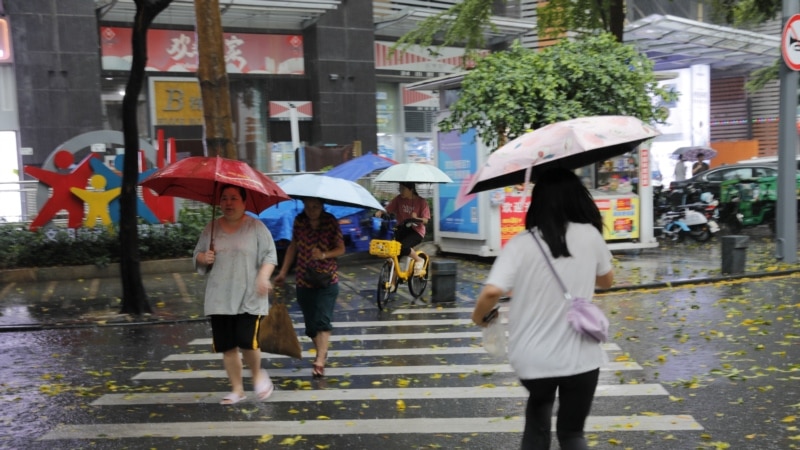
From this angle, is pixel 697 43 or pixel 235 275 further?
pixel 697 43

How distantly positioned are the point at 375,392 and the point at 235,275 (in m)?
1.54

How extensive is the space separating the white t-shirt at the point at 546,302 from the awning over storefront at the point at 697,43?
21999 millimetres

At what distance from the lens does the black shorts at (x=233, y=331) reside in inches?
240

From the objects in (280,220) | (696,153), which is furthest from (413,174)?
(696,153)

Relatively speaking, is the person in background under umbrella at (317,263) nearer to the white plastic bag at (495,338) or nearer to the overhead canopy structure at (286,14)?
the white plastic bag at (495,338)

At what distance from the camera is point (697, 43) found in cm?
2738

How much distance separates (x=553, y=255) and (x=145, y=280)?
10.7 metres

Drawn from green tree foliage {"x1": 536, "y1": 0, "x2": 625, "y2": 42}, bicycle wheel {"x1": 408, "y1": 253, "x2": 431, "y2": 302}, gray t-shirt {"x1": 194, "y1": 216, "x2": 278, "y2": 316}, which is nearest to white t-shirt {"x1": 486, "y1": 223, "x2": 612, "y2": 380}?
gray t-shirt {"x1": 194, "y1": 216, "x2": 278, "y2": 316}

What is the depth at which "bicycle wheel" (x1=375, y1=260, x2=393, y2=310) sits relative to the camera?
10.6 m

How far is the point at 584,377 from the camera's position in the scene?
11.6 feet

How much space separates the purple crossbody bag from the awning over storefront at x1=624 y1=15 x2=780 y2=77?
72.5ft

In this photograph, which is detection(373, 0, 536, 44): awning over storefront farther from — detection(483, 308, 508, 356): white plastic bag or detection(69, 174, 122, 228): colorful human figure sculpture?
detection(483, 308, 508, 356): white plastic bag

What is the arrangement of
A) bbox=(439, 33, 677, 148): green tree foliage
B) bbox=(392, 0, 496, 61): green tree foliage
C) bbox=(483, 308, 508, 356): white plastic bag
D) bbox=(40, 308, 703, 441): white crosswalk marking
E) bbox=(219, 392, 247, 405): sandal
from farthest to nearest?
bbox=(392, 0, 496, 61): green tree foliage
bbox=(439, 33, 677, 148): green tree foliage
bbox=(219, 392, 247, 405): sandal
bbox=(40, 308, 703, 441): white crosswalk marking
bbox=(483, 308, 508, 356): white plastic bag

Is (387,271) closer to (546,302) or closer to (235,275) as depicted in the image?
(235,275)
